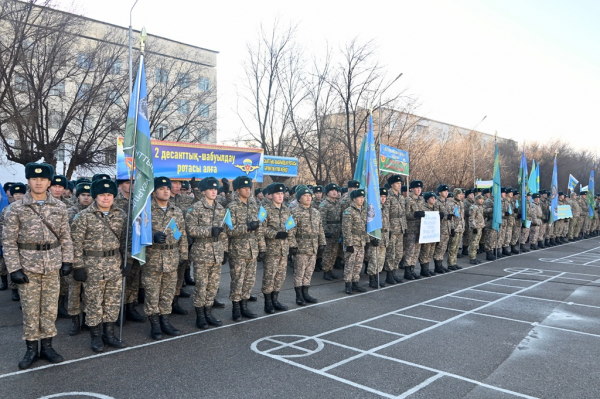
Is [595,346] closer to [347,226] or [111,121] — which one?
[347,226]

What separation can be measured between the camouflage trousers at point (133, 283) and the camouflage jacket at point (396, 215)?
553cm

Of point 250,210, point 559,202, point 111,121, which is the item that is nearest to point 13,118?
point 111,121

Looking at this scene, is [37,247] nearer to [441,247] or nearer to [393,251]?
[393,251]

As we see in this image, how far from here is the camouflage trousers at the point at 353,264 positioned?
8.53 metres

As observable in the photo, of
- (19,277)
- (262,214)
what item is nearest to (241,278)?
(262,214)

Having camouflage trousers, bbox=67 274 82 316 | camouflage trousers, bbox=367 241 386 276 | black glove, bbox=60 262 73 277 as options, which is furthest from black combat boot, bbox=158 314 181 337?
camouflage trousers, bbox=367 241 386 276

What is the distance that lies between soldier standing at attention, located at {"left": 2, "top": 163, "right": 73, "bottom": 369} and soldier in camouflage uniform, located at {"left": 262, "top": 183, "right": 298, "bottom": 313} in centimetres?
307

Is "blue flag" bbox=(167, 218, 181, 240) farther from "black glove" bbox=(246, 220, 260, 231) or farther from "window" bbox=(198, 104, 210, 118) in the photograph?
"window" bbox=(198, 104, 210, 118)

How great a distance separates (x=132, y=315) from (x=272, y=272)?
229 cm

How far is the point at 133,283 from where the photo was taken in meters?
6.77

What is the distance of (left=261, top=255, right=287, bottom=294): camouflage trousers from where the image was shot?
712 cm

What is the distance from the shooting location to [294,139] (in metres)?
23.4

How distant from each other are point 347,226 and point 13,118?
12661 mm

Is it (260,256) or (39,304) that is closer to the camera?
(39,304)
